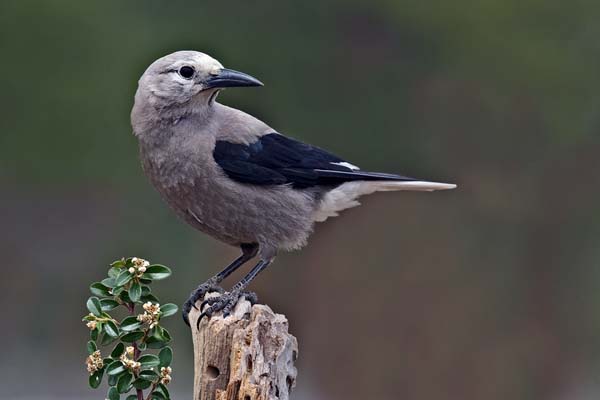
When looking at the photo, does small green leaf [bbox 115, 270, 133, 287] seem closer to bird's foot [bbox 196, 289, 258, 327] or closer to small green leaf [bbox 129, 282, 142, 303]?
small green leaf [bbox 129, 282, 142, 303]

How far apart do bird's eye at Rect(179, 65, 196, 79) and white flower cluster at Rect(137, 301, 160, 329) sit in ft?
4.12

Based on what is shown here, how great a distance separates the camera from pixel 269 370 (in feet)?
12.5

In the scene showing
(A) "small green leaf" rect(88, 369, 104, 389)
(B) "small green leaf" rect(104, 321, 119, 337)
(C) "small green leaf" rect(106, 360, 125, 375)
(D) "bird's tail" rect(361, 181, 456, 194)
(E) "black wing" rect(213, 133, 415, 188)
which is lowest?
(A) "small green leaf" rect(88, 369, 104, 389)

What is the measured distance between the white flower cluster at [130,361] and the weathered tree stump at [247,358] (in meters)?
0.35

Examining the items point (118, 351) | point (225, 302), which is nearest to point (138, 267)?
point (118, 351)

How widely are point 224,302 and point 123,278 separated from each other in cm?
69

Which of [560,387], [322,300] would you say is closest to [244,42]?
[322,300]

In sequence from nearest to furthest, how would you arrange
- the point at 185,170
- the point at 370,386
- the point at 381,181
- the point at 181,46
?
the point at 185,170, the point at 381,181, the point at 370,386, the point at 181,46

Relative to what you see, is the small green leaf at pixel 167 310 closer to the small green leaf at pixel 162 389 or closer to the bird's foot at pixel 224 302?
the small green leaf at pixel 162 389

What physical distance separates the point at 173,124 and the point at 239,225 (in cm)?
50

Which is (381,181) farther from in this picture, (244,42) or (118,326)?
(244,42)

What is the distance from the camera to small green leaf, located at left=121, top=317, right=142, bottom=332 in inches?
141

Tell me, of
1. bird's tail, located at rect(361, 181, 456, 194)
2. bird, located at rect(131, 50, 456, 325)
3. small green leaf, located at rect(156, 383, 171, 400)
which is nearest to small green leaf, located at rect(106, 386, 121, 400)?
small green leaf, located at rect(156, 383, 171, 400)

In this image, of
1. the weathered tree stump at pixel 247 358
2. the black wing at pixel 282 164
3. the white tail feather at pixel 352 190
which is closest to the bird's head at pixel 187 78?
the black wing at pixel 282 164
